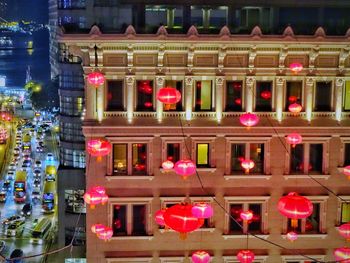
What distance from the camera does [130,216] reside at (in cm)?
2495

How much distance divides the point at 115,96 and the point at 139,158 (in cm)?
269

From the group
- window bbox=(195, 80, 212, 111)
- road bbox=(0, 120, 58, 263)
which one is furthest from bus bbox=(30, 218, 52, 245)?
window bbox=(195, 80, 212, 111)

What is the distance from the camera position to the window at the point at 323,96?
82.5 feet

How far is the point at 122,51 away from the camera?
24.1 metres

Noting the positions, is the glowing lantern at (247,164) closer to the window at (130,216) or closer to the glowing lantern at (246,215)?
the glowing lantern at (246,215)

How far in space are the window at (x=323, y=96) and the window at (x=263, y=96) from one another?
198cm

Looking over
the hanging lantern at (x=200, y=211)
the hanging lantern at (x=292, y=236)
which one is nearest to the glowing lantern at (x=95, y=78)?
the hanging lantern at (x=200, y=211)

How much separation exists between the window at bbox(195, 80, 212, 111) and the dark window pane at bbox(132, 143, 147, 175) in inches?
109

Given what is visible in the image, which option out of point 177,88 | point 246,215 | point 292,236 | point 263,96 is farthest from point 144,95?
point 292,236

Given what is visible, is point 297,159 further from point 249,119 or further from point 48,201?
point 48,201

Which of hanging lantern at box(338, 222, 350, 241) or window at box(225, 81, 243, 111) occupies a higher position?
window at box(225, 81, 243, 111)

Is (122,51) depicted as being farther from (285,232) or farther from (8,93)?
(8,93)

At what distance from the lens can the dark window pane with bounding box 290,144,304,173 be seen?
2539 cm

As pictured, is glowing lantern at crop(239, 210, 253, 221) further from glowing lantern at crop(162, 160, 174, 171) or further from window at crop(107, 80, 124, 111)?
window at crop(107, 80, 124, 111)
